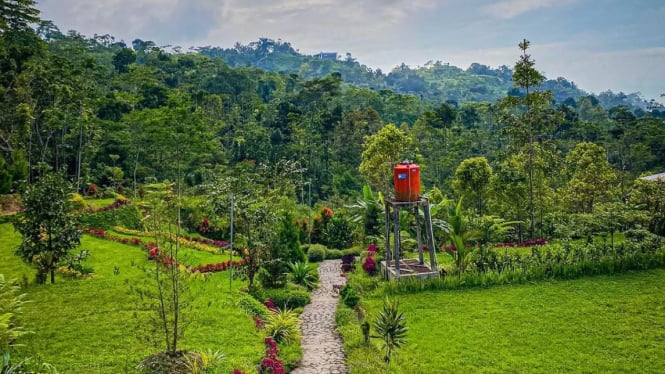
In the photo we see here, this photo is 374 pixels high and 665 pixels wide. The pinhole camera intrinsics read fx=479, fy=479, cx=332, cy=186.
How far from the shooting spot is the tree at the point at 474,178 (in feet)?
70.2

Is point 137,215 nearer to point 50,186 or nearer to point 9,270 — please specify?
point 9,270

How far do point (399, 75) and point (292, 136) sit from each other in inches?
4158

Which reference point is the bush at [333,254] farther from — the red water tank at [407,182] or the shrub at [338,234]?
the red water tank at [407,182]

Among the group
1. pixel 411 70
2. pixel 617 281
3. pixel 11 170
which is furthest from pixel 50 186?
pixel 411 70

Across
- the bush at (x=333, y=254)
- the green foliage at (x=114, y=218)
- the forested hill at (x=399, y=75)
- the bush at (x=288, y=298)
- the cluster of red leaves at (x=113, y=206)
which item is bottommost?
the bush at (x=333, y=254)

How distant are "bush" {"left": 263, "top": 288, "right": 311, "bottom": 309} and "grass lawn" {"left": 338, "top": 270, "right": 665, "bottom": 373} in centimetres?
146

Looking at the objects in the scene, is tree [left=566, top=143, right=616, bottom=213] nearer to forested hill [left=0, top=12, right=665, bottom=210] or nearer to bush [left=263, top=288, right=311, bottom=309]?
forested hill [left=0, top=12, right=665, bottom=210]

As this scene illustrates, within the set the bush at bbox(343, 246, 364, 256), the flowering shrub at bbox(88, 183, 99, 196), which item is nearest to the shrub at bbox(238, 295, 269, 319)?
the bush at bbox(343, 246, 364, 256)

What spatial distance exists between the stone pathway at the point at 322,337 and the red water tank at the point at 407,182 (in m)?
3.56

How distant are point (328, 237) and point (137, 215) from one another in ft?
32.4

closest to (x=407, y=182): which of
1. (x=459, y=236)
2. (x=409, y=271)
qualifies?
(x=459, y=236)

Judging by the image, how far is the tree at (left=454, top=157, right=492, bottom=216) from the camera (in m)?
21.4

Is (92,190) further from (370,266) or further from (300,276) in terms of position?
(370,266)

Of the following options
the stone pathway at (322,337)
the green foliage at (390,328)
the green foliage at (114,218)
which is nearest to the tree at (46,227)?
the stone pathway at (322,337)
